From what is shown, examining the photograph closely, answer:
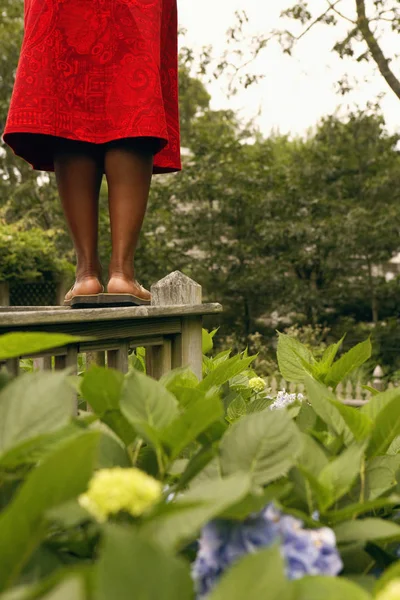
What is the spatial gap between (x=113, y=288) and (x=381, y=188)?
13168 mm

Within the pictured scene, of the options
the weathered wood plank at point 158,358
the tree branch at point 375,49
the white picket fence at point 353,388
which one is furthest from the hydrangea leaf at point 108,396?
the tree branch at point 375,49

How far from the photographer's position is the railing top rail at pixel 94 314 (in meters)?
1.05

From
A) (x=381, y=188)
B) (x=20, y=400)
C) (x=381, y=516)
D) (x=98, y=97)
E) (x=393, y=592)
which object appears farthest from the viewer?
(x=381, y=188)

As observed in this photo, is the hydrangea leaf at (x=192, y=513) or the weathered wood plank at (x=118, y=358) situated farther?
the weathered wood plank at (x=118, y=358)

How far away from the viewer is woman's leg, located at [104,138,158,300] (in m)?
1.53

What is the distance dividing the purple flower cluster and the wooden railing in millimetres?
584

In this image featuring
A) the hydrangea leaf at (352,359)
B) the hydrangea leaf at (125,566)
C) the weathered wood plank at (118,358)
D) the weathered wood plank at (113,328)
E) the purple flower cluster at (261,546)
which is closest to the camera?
the hydrangea leaf at (125,566)

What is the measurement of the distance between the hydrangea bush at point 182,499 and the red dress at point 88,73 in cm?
88

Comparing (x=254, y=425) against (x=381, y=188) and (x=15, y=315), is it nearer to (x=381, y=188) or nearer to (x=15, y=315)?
(x=15, y=315)

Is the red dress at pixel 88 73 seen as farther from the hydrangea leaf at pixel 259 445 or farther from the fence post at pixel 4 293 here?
the fence post at pixel 4 293

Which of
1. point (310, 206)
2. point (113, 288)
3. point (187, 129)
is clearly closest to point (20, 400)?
point (113, 288)

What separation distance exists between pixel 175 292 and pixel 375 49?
9195 millimetres

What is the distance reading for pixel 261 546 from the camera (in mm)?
480

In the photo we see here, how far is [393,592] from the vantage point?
1.12 feet
